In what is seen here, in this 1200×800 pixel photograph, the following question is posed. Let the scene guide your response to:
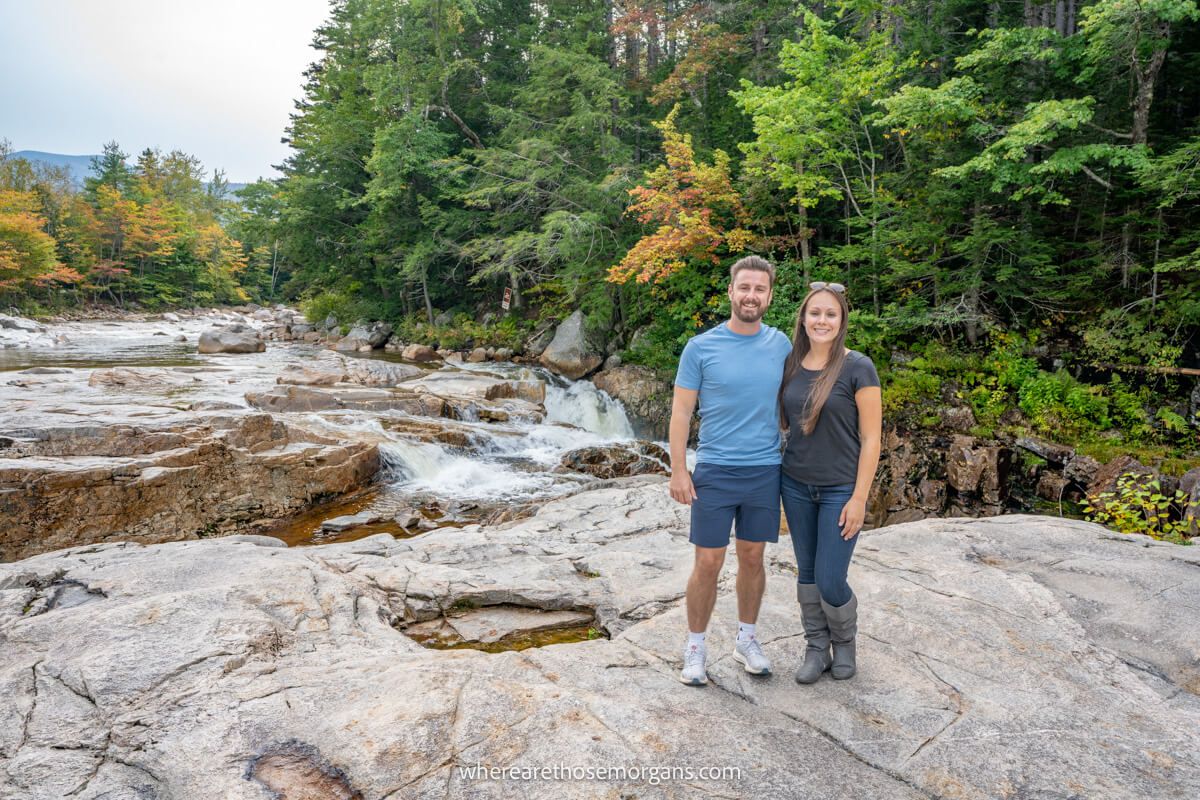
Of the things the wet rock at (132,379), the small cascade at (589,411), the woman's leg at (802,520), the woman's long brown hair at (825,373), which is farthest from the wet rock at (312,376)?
the woman's long brown hair at (825,373)

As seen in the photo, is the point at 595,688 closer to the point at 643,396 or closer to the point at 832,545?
the point at 832,545

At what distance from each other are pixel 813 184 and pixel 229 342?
21.2m

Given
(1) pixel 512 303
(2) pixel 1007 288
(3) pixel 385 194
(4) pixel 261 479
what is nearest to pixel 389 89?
(3) pixel 385 194

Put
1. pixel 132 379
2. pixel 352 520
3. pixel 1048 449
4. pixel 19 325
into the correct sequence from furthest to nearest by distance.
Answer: pixel 19 325 → pixel 132 379 → pixel 1048 449 → pixel 352 520

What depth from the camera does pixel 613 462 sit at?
11352 mm

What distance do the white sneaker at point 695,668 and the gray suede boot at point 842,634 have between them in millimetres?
636

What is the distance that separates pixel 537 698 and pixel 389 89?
23.9 metres

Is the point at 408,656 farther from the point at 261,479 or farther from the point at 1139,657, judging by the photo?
the point at 261,479

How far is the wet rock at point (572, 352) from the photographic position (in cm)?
1798

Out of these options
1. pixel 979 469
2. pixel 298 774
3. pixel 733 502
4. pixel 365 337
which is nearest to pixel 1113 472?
pixel 979 469

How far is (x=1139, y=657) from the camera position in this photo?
3186 millimetres

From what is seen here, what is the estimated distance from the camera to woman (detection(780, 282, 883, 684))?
9.16ft

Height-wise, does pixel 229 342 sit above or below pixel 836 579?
above

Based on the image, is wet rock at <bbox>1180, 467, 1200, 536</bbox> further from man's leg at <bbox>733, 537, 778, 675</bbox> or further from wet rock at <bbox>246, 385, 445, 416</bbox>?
wet rock at <bbox>246, 385, 445, 416</bbox>
